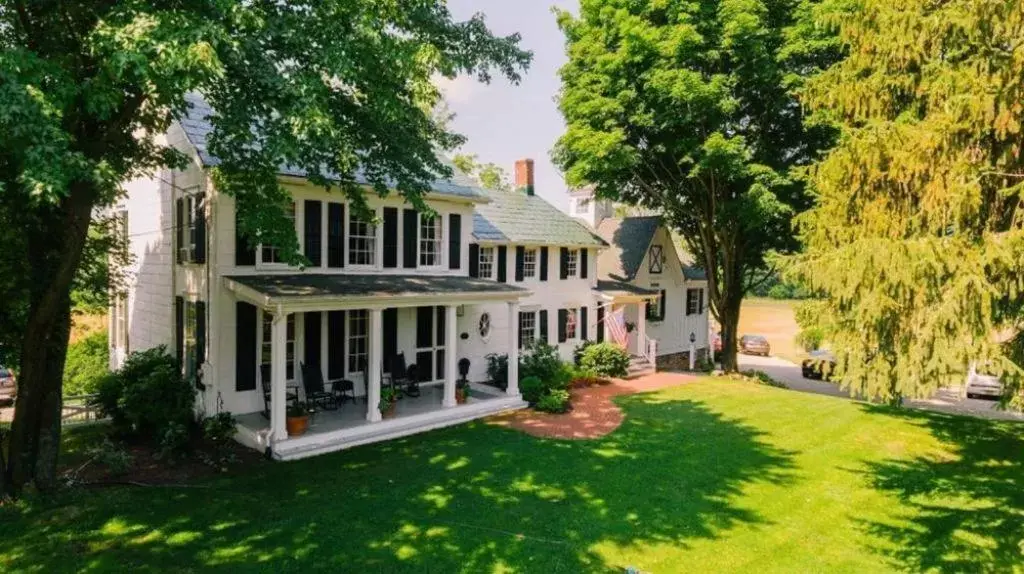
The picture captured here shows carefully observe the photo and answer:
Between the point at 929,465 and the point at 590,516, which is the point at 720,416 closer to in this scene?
the point at 929,465

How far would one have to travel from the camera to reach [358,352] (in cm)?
1608

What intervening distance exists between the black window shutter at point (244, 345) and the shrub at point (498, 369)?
7686 millimetres

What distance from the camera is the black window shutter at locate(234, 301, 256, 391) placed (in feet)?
44.6

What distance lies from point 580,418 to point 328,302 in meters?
7.36

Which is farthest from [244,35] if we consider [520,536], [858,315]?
[858,315]

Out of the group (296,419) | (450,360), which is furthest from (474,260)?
(296,419)

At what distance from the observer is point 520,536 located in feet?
28.6

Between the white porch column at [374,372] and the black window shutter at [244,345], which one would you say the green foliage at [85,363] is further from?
the white porch column at [374,372]

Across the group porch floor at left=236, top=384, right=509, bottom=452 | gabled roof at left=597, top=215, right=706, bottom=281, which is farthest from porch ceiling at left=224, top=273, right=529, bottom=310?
gabled roof at left=597, top=215, right=706, bottom=281

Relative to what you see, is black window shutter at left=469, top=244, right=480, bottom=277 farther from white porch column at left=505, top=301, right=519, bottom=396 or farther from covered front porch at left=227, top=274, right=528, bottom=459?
white porch column at left=505, top=301, right=519, bottom=396

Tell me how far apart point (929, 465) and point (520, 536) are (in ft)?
33.8

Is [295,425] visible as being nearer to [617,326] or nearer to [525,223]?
[525,223]

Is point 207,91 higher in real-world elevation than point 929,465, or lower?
higher

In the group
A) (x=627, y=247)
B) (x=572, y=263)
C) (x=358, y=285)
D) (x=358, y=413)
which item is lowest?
(x=358, y=413)
